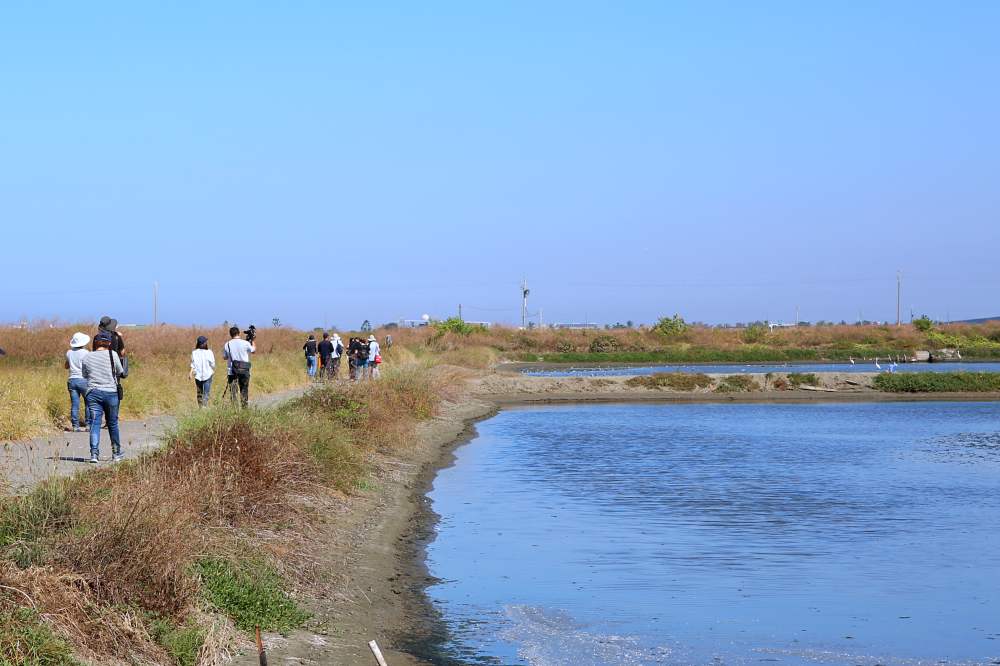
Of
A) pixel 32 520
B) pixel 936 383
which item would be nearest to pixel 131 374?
pixel 32 520

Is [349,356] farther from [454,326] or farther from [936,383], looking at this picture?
[454,326]

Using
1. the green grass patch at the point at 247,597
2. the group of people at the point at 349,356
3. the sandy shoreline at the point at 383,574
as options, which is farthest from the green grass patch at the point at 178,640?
the group of people at the point at 349,356

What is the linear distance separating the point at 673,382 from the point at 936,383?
1149 cm

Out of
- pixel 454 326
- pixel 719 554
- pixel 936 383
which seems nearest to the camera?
pixel 719 554

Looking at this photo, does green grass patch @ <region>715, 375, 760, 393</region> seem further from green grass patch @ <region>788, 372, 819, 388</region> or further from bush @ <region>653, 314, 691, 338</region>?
bush @ <region>653, 314, 691, 338</region>

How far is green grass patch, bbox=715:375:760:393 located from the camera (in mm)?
52844

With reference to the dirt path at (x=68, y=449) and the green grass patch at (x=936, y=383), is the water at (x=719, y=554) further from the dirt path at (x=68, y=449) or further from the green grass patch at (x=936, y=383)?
the green grass patch at (x=936, y=383)

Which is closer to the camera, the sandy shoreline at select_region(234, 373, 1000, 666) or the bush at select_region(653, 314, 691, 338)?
the sandy shoreline at select_region(234, 373, 1000, 666)

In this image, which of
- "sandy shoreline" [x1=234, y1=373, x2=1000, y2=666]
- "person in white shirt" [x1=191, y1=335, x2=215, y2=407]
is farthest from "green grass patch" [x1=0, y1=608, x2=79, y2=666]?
"person in white shirt" [x1=191, y1=335, x2=215, y2=407]

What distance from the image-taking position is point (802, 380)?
179 feet

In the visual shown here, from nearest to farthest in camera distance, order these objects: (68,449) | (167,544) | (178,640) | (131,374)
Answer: (178,640) → (167,544) → (68,449) → (131,374)

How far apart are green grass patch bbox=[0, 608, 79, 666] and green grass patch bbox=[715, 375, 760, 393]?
46782mm

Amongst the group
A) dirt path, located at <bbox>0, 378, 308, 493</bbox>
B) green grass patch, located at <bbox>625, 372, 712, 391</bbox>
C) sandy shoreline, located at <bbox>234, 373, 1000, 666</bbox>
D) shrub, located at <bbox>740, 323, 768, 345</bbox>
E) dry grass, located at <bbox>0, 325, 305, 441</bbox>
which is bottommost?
sandy shoreline, located at <bbox>234, 373, 1000, 666</bbox>

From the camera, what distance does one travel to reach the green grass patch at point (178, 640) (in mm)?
8625
